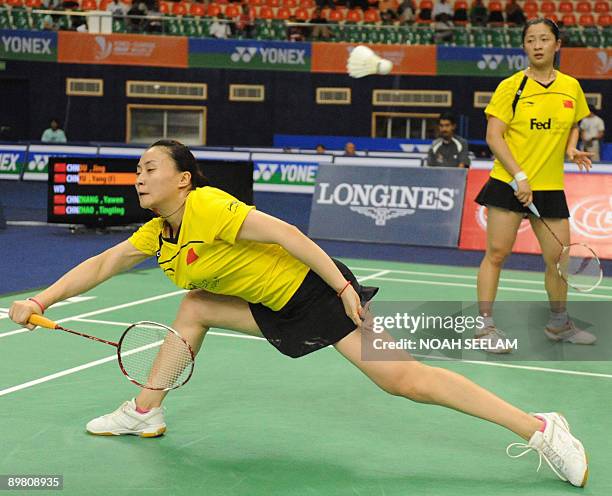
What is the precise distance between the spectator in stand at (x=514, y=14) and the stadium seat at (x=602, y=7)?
7.13 ft

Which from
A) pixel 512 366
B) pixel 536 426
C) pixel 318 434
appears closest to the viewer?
pixel 536 426

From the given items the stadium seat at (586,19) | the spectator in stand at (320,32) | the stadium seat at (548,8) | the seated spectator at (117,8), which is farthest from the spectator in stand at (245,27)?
the stadium seat at (586,19)

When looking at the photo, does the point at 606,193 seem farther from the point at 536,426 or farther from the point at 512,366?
the point at 536,426

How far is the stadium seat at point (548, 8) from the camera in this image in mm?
24384

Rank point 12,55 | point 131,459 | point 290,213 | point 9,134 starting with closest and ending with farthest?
point 131,459, point 290,213, point 12,55, point 9,134

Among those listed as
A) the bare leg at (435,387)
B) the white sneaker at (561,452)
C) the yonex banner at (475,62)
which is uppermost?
the yonex banner at (475,62)

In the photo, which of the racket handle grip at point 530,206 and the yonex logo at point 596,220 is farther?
the yonex logo at point 596,220

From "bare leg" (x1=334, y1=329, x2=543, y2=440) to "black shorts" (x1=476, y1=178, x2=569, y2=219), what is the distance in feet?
7.51

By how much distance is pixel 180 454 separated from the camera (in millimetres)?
3693

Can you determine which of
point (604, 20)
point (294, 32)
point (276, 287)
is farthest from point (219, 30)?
point (276, 287)

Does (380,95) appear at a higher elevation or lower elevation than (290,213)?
higher

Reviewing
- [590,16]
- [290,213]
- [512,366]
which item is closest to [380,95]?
[590,16]

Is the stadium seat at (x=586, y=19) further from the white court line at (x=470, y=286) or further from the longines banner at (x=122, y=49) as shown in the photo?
the white court line at (x=470, y=286)

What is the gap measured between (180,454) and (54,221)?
736cm
